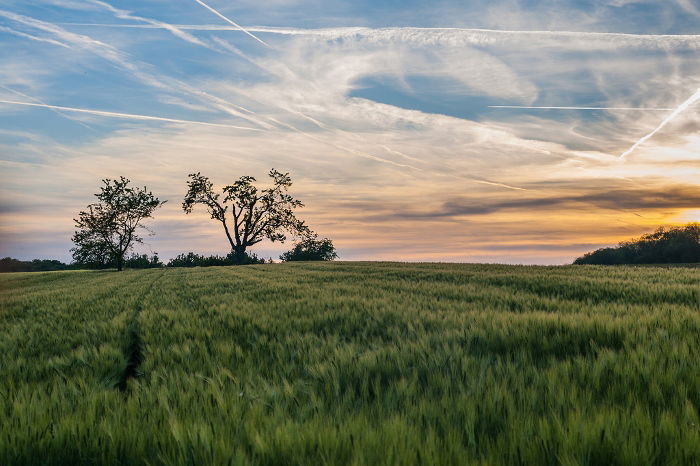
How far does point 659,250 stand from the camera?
47.7 meters

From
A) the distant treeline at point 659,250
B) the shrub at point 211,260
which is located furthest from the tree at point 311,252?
the distant treeline at point 659,250

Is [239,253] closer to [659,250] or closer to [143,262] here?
[143,262]

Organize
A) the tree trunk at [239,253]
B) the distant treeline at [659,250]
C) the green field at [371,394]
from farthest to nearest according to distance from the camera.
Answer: the tree trunk at [239,253] → the distant treeline at [659,250] → the green field at [371,394]

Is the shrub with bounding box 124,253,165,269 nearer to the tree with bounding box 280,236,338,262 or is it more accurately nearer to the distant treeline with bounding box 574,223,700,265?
the tree with bounding box 280,236,338,262

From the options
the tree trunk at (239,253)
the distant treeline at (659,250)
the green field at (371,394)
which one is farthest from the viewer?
the tree trunk at (239,253)

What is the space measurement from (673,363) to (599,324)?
1.60m

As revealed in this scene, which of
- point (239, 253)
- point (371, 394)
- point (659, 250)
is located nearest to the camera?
point (371, 394)

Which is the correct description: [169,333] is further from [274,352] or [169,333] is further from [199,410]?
[199,410]

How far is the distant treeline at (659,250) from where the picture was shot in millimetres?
45969

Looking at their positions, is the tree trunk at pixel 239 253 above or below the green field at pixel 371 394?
above

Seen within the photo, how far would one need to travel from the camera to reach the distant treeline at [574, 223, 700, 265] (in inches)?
1810

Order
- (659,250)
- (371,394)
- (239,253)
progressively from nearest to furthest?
(371,394), (659,250), (239,253)

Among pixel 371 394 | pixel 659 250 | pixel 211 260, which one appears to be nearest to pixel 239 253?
pixel 211 260

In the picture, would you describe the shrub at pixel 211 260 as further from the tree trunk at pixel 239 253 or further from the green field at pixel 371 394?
the green field at pixel 371 394
